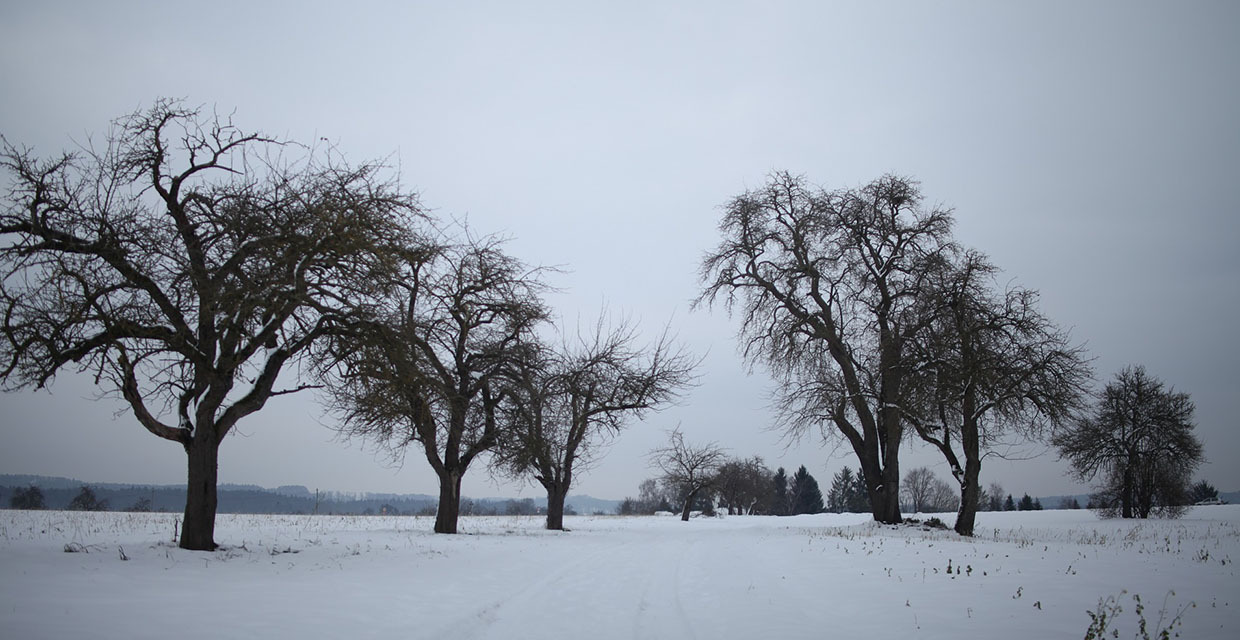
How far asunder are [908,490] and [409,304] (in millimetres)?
108379

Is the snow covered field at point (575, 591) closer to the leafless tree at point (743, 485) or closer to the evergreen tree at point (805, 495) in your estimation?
the leafless tree at point (743, 485)

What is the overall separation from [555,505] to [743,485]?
158ft

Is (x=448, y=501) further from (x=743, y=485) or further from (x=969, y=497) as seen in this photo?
(x=743, y=485)

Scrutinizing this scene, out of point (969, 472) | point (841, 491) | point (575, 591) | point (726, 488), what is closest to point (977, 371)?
point (969, 472)

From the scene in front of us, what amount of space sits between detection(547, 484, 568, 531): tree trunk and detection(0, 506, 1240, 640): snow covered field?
33.6 feet

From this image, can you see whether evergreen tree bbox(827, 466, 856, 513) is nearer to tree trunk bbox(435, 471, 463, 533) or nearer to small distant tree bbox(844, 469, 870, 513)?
small distant tree bbox(844, 469, 870, 513)

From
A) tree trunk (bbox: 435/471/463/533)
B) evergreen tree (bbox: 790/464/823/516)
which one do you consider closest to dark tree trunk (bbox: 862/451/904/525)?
Answer: tree trunk (bbox: 435/471/463/533)

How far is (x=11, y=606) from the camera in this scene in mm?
5875

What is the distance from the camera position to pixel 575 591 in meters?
8.34

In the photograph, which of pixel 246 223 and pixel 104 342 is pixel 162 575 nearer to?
pixel 104 342

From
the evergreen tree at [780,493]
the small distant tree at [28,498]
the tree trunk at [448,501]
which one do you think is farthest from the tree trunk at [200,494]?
the evergreen tree at [780,493]

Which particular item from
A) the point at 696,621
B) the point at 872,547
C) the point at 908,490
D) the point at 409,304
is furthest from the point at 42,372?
the point at 908,490

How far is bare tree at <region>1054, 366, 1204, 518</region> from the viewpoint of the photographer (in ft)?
99.3

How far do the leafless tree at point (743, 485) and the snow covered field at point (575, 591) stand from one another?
162 ft
